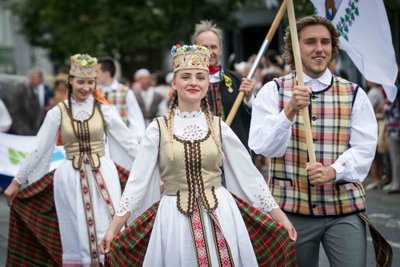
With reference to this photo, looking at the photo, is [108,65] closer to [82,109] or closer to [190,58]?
[82,109]

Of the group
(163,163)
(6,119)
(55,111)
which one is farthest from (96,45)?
(163,163)

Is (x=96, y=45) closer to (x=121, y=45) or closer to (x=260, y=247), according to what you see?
(x=121, y=45)

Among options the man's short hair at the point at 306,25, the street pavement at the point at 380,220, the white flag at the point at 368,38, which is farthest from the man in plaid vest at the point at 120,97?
the man's short hair at the point at 306,25

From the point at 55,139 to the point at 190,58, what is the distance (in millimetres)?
2784

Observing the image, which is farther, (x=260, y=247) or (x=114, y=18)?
(x=114, y=18)

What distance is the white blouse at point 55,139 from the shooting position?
7637 millimetres

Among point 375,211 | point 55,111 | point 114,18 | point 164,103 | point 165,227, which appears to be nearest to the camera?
point 165,227

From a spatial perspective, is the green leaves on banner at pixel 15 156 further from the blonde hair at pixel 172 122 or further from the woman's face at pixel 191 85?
the woman's face at pixel 191 85

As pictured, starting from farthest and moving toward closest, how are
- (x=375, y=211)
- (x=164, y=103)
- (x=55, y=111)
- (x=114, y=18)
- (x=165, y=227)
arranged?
(x=114, y=18) → (x=164, y=103) → (x=375, y=211) → (x=55, y=111) → (x=165, y=227)

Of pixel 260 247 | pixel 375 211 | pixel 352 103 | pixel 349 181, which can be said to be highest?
pixel 352 103

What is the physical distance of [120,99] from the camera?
10.8 m

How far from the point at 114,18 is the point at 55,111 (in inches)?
636

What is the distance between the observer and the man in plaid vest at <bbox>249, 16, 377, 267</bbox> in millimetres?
5234

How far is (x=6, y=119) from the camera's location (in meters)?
12.1
